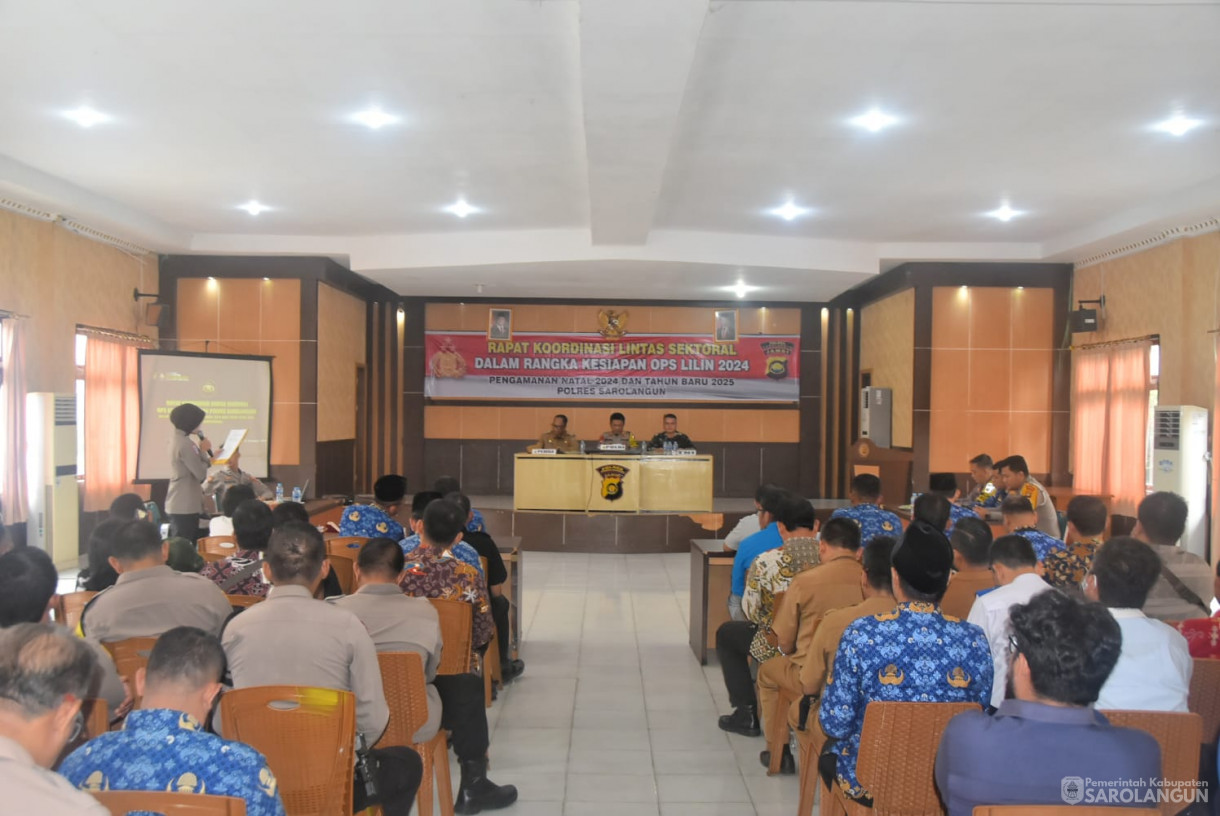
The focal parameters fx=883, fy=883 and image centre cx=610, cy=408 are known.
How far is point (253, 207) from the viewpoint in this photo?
863 cm

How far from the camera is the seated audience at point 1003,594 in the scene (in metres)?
2.89

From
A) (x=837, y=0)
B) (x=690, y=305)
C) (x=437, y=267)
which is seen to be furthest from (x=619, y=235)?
(x=837, y=0)

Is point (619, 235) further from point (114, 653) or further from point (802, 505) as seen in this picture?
point (114, 653)

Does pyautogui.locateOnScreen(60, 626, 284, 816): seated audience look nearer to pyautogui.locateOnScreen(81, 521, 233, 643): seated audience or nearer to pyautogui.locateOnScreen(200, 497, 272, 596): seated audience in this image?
pyautogui.locateOnScreen(81, 521, 233, 643): seated audience

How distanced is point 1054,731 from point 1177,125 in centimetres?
556

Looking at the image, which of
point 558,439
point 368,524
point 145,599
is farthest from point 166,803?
point 558,439

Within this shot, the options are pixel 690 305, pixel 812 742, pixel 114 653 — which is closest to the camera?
pixel 114 653

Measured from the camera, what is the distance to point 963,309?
10359 millimetres

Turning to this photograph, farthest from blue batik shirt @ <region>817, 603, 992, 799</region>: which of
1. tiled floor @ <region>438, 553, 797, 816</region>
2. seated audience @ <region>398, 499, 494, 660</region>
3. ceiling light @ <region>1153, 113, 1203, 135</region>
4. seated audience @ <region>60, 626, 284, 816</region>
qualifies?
ceiling light @ <region>1153, 113, 1203, 135</region>

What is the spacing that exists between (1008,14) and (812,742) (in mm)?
3443

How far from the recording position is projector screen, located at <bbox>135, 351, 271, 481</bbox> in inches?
350

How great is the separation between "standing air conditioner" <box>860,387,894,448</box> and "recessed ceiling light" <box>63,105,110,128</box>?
894 centimetres

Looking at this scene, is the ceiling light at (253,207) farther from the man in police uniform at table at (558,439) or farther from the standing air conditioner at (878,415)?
the standing air conditioner at (878,415)

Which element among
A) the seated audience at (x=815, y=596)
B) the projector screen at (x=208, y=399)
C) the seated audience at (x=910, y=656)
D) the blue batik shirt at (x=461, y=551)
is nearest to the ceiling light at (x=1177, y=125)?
the seated audience at (x=815, y=596)
